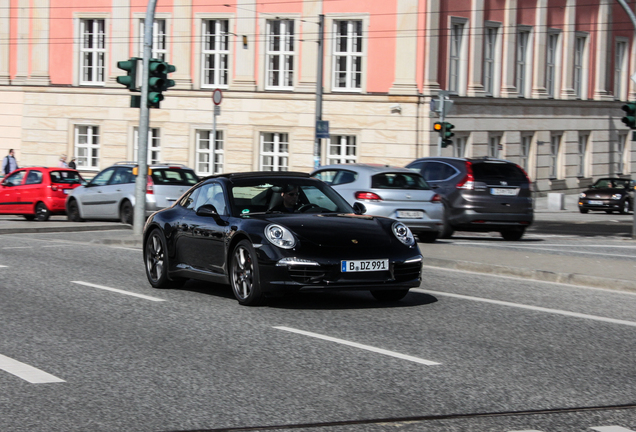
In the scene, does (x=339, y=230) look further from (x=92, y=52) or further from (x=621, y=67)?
(x=621, y=67)

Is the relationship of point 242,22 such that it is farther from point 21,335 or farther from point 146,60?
point 21,335

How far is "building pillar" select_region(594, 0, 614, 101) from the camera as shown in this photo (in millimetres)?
48250

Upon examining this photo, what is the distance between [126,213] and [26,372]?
61.1ft

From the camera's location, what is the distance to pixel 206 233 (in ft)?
37.2

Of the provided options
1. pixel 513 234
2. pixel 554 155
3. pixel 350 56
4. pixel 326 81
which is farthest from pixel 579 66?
pixel 513 234

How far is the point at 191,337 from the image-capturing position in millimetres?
8648

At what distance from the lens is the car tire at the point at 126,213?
2541 cm

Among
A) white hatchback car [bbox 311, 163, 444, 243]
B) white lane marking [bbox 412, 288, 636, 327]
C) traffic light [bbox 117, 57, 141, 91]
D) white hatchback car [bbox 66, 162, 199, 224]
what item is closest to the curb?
white lane marking [bbox 412, 288, 636, 327]

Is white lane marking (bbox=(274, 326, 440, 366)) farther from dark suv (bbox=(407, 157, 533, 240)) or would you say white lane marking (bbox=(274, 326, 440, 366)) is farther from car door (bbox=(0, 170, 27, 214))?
car door (bbox=(0, 170, 27, 214))

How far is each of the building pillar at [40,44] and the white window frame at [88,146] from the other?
2602mm

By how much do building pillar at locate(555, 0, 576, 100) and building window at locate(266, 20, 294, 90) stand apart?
12670 millimetres

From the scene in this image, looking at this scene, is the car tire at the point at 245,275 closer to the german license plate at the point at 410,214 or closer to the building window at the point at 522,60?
the german license plate at the point at 410,214

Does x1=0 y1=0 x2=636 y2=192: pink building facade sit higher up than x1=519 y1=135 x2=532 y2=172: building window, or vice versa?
x1=0 y1=0 x2=636 y2=192: pink building facade

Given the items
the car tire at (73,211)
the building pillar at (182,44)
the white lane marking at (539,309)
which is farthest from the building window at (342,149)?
the white lane marking at (539,309)
